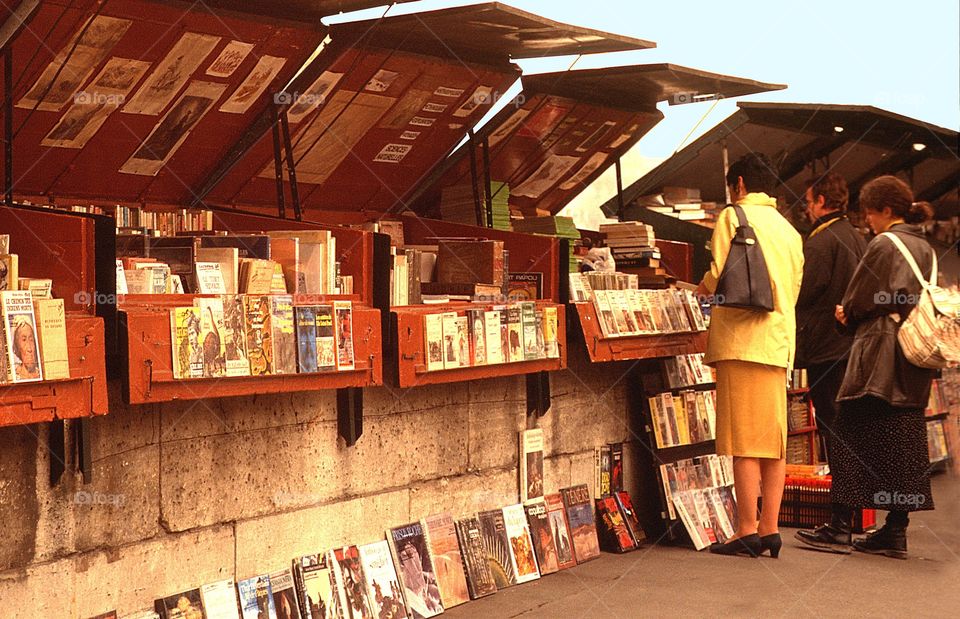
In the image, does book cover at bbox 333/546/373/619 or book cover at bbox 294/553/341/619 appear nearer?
book cover at bbox 294/553/341/619

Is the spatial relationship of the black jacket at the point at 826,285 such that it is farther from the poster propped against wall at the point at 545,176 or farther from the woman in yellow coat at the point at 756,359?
the poster propped against wall at the point at 545,176

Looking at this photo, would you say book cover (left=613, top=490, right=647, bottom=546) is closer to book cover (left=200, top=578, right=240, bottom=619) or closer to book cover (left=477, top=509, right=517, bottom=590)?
book cover (left=477, top=509, right=517, bottom=590)

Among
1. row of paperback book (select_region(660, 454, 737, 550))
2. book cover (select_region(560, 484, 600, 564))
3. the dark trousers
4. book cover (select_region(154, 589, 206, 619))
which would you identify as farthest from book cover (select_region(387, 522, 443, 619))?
the dark trousers

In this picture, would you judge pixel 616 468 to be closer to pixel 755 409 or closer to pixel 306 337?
pixel 755 409

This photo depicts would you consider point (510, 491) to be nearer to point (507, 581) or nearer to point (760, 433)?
point (507, 581)

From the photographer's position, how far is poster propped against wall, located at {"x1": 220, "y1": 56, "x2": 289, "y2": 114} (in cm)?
494

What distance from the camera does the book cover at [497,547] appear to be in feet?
17.0

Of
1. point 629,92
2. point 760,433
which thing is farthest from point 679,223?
point 760,433

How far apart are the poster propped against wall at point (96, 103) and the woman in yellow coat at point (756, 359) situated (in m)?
2.88

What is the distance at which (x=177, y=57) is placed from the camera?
4.60 m

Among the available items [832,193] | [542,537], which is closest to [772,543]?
[542,537]

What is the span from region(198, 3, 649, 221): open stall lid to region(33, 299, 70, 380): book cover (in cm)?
208

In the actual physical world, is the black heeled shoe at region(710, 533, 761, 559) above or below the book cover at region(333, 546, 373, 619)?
below

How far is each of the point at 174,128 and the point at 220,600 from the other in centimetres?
209
